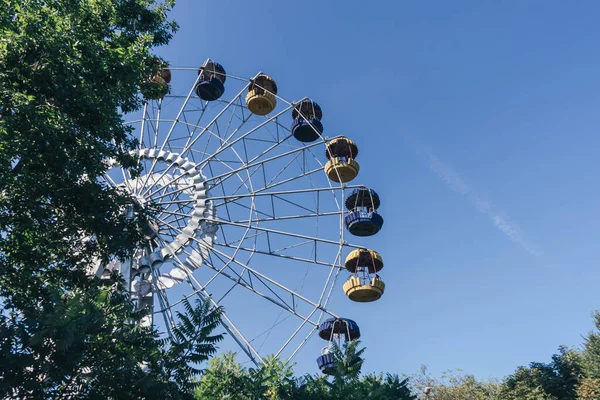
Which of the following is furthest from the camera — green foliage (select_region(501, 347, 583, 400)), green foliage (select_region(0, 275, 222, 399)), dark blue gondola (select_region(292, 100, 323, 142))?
green foliage (select_region(501, 347, 583, 400))

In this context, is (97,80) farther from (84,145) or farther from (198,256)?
(198,256)

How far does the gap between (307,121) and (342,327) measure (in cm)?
1051

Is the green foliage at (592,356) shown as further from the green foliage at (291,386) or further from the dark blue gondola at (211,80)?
the dark blue gondola at (211,80)

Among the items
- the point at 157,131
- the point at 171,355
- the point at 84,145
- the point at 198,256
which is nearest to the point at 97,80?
the point at 84,145

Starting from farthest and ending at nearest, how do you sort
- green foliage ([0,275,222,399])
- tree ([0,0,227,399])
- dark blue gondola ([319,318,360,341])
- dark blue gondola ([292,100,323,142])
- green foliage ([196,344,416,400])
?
dark blue gondola ([292,100,323,142]), dark blue gondola ([319,318,360,341]), green foliage ([196,344,416,400]), tree ([0,0,227,399]), green foliage ([0,275,222,399])

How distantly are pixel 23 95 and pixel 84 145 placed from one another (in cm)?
186

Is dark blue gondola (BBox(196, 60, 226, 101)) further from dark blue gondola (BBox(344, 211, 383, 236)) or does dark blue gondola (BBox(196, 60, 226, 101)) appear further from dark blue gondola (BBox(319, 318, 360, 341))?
dark blue gondola (BBox(319, 318, 360, 341))

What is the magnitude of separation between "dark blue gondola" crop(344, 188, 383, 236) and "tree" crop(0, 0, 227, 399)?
1265 cm

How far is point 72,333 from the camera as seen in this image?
841 centimetres

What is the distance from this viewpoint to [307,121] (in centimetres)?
2744

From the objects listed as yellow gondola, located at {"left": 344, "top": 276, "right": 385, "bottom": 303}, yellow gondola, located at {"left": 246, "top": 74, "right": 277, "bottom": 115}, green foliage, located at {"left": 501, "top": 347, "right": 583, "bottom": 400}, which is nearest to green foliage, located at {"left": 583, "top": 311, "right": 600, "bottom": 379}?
green foliage, located at {"left": 501, "top": 347, "right": 583, "bottom": 400}

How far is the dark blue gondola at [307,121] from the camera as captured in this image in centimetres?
2762

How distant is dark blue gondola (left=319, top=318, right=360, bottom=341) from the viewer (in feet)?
77.0

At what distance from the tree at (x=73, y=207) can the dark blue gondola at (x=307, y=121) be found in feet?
40.0
